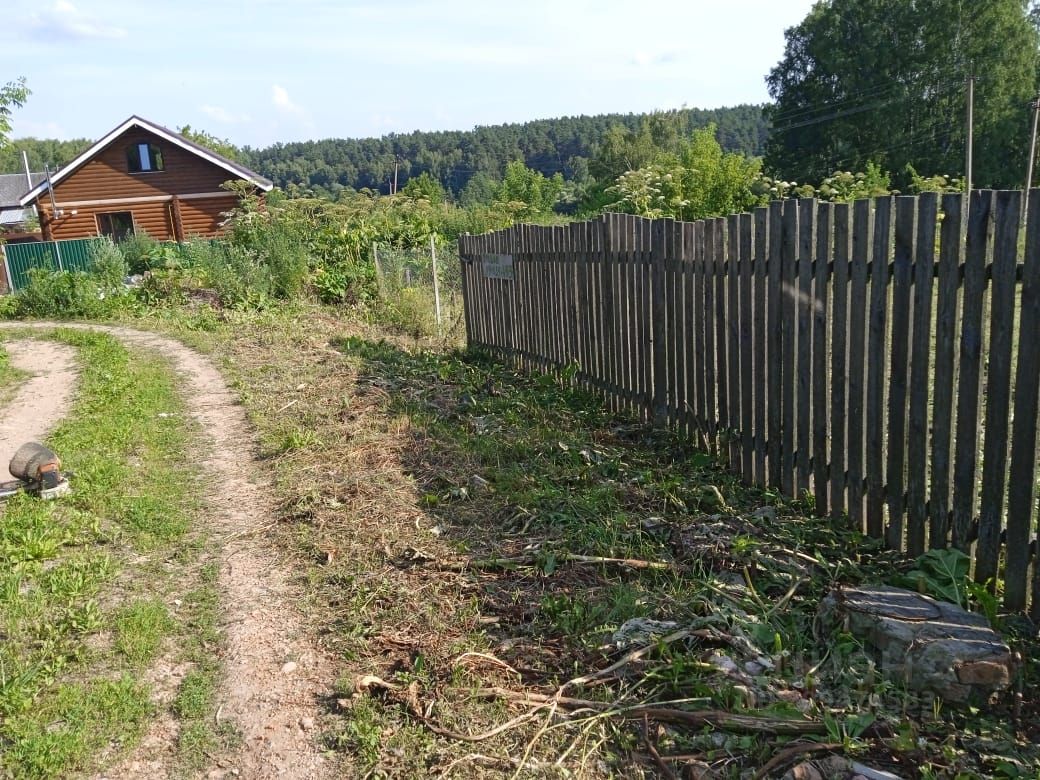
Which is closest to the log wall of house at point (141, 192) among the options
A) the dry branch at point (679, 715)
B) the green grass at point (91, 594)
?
the green grass at point (91, 594)

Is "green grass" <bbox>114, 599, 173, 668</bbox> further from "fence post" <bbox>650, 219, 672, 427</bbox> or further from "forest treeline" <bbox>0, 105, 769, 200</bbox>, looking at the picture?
"forest treeline" <bbox>0, 105, 769, 200</bbox>

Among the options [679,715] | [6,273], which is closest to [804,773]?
[679,715]

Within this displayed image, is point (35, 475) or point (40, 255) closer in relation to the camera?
point (35, 475)

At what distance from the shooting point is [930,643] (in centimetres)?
324

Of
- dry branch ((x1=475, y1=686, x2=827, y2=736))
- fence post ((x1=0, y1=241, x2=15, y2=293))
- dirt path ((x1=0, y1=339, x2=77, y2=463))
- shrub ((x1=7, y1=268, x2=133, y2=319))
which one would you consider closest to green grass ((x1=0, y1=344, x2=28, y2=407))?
dirt path ((x1=0, y1=339, x2=77, y2=463))

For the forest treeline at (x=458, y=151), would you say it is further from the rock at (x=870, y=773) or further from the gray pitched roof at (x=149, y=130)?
the rock at (x=870, y=773)

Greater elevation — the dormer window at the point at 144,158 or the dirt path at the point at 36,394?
the dormer window at the point at 144,158

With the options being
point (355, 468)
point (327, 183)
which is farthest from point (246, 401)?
point (327, 183)

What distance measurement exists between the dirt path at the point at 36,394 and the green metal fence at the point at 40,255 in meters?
12.5

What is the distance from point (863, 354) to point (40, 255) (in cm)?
2550

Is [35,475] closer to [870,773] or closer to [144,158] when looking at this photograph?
[870,773]

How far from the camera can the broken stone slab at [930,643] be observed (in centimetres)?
316

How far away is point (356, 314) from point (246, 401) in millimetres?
6773

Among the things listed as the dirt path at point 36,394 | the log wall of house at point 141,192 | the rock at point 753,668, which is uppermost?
the log wall of house at point 141,192
